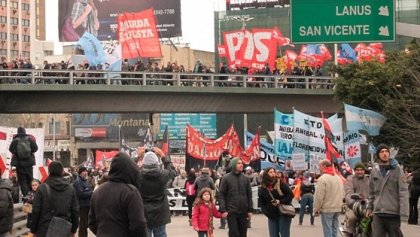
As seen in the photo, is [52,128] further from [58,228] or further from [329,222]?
[58,228]

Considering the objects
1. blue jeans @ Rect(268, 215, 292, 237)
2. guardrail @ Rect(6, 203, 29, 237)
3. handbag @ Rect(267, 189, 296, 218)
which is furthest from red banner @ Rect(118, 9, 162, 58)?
handbag @ Rect(267, 189, 296, 218)

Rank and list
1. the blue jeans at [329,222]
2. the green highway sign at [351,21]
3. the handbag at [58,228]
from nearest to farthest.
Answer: the handbag at [58,228] < the blue jeans at [329,222] < the green highway sign at [351,21]

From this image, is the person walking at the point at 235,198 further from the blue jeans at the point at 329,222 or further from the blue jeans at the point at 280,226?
the blue jeans at the point at 329,222

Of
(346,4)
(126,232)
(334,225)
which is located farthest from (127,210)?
(346,4)

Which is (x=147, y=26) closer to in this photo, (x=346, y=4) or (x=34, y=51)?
(x=346, y=4)

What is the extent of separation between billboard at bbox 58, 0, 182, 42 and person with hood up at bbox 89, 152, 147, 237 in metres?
68.3

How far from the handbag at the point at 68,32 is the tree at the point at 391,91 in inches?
1474

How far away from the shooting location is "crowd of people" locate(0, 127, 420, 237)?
29.5 feet

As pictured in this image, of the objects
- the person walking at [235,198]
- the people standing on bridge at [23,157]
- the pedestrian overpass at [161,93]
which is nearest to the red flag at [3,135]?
the people standing on bridge at [23,157]

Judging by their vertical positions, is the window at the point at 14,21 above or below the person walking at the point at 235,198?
above

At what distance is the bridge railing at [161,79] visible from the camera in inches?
1721

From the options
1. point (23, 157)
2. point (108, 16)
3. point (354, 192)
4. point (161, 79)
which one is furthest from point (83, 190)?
point (108, 16)

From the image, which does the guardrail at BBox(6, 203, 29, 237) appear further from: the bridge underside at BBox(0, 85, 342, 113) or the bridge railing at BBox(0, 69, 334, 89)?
the bridge underside at BBox(0, 85, 342, 113)

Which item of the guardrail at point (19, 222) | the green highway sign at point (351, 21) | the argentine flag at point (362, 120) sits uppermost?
the green highway sign at point (351, 21)
